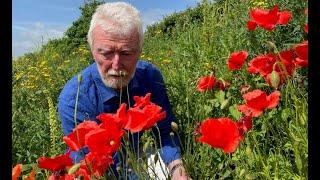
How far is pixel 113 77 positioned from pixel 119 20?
0.28 meters

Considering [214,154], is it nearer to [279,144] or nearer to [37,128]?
[279,144]

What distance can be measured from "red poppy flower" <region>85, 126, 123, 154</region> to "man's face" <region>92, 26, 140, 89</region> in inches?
34.8

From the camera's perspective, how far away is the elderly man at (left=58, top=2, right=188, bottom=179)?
2299 mm

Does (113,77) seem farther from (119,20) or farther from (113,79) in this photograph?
(119,20)

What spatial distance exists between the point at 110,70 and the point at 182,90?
0.96 meters

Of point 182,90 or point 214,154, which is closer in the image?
point 214,154

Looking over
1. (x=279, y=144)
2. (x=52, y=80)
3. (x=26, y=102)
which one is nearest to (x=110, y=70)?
(x=279, y=144)

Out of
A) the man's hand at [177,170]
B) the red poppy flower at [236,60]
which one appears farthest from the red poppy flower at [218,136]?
the red poppy flower at [236,60]

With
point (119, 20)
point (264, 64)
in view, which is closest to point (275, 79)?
point (264, 64)

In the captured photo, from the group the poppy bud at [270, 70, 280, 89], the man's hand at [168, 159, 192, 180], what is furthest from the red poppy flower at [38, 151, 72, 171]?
the poppy bud at [270, 70, 280, 89]

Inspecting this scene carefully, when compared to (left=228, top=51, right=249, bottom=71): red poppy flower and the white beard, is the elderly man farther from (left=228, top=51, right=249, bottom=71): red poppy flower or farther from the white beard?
(left=228, top=51, right=249, bottom=71): red poppy flower

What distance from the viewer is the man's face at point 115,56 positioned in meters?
2.29

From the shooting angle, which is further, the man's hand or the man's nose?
the man's nose

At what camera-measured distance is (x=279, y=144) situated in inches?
77.5
